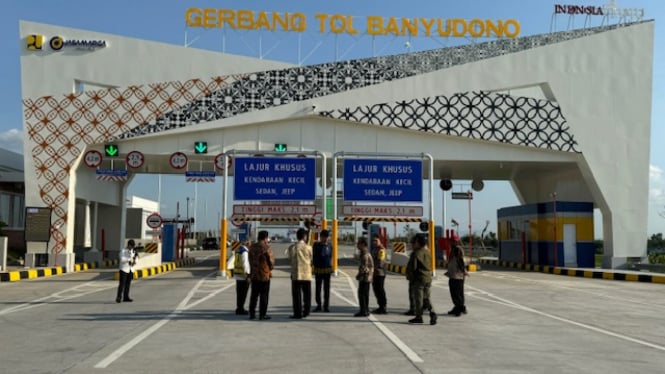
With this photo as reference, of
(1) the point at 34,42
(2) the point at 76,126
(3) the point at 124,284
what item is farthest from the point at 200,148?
(3) the point at 124,284

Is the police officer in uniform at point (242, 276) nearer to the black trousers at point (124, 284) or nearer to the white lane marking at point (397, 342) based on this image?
the white lane marking at point (397, 342)

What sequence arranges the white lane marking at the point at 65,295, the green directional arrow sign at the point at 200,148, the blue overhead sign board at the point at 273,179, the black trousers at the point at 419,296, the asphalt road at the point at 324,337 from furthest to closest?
1. the green directional arrow sign at the point at 200,148
2. the blue overhead sign board at the point at 273,179
3. the white lane marking at the point at 65,295
4. the black trousers at the point at 419,296
5. the asphalt road at the point at 324,337

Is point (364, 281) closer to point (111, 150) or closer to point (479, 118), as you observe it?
point (479, 118)

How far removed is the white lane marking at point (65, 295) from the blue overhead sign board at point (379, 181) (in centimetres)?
899

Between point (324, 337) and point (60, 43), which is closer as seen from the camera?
point (324, 337)

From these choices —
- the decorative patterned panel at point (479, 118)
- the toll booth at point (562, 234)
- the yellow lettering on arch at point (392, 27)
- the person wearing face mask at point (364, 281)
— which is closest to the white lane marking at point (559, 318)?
the person wearing face mask at point (364, 281)

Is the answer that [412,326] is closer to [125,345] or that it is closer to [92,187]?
[125,345]

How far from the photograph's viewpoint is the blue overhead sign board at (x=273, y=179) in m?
22.0

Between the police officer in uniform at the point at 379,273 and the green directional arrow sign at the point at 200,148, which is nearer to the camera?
the police officer in uniform at the point at 379,273

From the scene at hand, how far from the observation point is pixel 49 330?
375 inches

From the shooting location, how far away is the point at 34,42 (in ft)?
86.8

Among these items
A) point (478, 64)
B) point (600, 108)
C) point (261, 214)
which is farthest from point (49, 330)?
point (600, 108)

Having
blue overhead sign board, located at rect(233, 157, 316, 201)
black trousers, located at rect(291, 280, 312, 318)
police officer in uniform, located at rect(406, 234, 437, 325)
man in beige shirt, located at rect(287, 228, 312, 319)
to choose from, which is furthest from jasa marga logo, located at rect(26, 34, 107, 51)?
police officer in uniform, located at rect(406, 234, 437, 325)

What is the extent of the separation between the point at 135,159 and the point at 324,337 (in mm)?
19813
